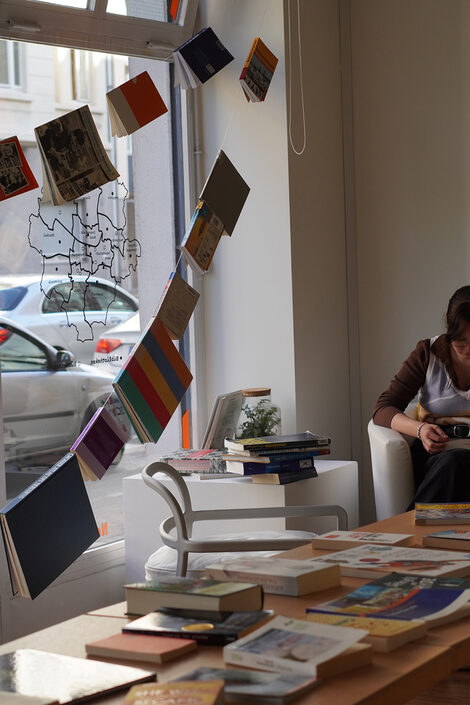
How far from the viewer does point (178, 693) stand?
47.3 inches

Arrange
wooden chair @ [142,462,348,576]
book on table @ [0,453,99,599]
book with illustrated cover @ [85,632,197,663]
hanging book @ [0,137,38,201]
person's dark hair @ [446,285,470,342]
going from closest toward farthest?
1. book with illustrated cover @ [85,632,197,663]
2. wooden chair @ [142,462,348,576]
3. book on table @ [0,453,99,599]
4. hanging book @ [0,137,38,201]
5. person's dark hair @ [446,285,470,342]

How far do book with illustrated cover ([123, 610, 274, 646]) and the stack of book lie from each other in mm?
1915

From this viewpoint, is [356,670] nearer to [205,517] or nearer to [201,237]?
[205,517]

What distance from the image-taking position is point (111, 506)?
3941 mm

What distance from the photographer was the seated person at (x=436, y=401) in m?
3.42

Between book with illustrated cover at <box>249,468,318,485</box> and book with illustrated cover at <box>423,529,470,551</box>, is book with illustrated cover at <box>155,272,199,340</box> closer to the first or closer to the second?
book with illustrated cover at <box>249,468,318,485</box>

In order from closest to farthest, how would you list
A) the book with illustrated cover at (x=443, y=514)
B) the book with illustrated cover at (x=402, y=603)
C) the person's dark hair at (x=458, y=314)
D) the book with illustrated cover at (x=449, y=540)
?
the book with illustrated cover at (x=402, y=603)
the book with illustrated cover at (x=449, y=540)
the book with illustrated cover at (x=443, y=514)
the person's dark hair at (x=458, y=314)

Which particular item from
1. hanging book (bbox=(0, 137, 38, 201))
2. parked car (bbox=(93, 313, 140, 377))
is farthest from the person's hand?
hanging book (bbox=(0, 137, 38, 201))

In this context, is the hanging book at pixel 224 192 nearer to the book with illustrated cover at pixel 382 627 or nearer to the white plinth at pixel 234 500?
the white plinth at pixel 234 500

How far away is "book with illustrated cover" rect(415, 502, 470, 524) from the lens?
7.57 ft

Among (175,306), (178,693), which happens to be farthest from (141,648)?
(175,306)

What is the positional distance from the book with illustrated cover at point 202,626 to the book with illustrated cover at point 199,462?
6.96 feet

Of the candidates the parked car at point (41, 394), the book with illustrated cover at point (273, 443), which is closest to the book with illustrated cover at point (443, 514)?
the book with illustrated cover at point (273, 443)

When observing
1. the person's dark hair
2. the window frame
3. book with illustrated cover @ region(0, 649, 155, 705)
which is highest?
the window frame
